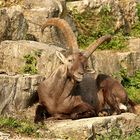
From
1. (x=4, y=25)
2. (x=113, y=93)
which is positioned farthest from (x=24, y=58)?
(x=113, y=93)

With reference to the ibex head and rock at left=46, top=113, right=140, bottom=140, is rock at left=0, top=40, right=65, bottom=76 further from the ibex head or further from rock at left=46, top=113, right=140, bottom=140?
rock at left=46, top=113, right=140, bottom=140

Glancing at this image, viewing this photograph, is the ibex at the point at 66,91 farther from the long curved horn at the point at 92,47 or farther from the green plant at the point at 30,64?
the green plant at the point at 30,64

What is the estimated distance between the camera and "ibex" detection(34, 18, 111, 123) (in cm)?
1150

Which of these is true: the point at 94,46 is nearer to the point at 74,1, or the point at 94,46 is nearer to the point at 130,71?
the point at 130,71

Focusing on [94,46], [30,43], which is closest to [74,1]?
[30,43]

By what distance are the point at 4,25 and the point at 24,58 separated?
1306 millimetres

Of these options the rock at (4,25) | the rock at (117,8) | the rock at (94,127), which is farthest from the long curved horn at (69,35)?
the rock at (117,8)

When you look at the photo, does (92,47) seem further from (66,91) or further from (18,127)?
(18,127)

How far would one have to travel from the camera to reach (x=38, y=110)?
11.5 m

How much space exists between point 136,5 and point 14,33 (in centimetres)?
672

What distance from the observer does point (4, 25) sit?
14.0 metres

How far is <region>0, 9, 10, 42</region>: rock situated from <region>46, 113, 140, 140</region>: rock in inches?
144

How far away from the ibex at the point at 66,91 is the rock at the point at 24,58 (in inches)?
50.0

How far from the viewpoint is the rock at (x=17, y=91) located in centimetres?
1143
